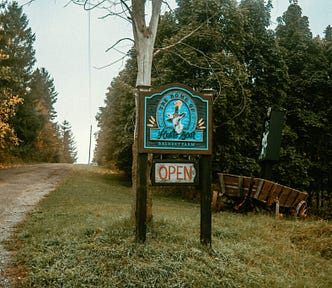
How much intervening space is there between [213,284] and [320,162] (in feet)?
51.9

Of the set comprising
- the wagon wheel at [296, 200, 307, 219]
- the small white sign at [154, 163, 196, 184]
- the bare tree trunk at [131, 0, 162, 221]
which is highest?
the bare tree trunk at [131, 0, 162, 221]

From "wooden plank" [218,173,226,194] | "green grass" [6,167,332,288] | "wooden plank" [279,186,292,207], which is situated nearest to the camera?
"green grass" [6,167,332,288]

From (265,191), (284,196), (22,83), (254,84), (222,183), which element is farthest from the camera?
(22,83)

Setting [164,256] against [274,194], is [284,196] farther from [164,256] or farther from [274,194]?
[164,256]

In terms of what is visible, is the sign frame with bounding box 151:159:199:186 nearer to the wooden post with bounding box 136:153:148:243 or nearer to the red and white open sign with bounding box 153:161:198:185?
the red and white open sign with bounding box 153:161:198:185

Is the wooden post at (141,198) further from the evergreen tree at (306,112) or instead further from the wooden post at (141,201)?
the evergreen tree at (306,112)

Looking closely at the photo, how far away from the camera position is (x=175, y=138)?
5.47 metres

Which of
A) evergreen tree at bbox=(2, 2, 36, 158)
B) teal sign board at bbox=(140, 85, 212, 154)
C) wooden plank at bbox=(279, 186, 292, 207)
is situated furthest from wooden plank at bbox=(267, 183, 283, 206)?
evergreen tree at bbox=(2, 2, 36, 158)

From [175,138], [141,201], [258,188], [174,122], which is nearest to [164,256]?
[141,201]

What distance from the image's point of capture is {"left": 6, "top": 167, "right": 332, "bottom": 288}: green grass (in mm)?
4113

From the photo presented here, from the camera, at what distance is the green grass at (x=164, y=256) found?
4.11 m

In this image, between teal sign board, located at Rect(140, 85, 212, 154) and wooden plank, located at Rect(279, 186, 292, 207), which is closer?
teal sign board, located at Rect(140, 85, 212, 154)

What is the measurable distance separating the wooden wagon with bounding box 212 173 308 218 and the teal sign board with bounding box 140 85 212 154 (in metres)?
5.98

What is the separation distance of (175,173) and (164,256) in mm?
1355
